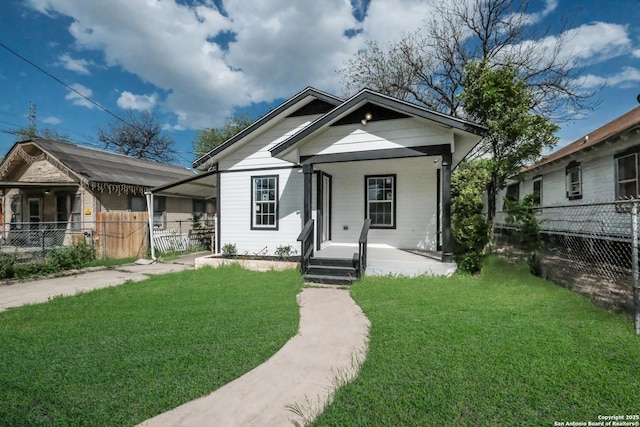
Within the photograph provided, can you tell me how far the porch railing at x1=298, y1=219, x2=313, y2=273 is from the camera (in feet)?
23.3

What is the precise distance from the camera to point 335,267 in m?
7.00

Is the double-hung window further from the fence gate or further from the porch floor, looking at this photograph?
the porch floor

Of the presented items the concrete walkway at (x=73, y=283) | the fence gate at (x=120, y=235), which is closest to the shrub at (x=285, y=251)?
the concrete walkway at (x=73, y=283)

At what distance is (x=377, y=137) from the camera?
284 inches

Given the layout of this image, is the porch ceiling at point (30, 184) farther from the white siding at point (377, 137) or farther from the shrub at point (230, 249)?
the white siding at point (377, 137)

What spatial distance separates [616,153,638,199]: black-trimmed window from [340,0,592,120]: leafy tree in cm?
472

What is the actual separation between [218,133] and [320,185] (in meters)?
25.1

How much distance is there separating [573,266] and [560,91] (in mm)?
10770

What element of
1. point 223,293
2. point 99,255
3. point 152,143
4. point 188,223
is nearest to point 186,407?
point 223,293

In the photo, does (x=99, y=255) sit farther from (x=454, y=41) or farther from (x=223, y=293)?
(x=454, y=41)

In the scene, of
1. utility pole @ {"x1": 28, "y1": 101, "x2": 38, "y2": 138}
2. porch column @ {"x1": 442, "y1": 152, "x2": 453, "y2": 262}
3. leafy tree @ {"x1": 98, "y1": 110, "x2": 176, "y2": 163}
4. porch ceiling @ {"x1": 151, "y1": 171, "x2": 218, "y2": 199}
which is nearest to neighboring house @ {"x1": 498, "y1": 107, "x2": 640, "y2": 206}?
porch column @ {"x1": 442, "y1": 152, "x2": 453, "y2": 262}

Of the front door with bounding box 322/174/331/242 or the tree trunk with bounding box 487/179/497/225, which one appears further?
the tree trunk with bounding box 487/179/497/225

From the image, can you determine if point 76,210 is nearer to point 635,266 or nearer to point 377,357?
point 377,357

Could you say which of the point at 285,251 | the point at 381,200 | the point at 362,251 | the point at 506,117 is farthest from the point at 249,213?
the point at 506,117
